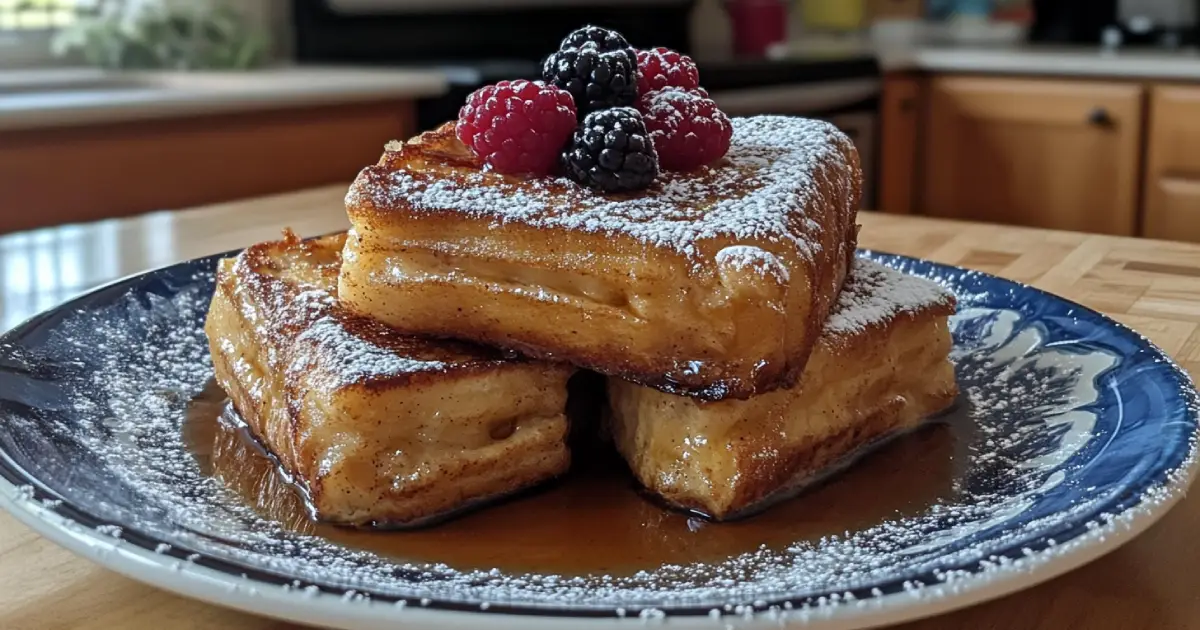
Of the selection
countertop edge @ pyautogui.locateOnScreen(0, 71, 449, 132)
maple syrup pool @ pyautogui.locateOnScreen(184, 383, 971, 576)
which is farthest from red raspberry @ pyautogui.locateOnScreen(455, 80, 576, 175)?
countertop edge @ pyautogui.locateOnScreen(0, 71, 449, 132)

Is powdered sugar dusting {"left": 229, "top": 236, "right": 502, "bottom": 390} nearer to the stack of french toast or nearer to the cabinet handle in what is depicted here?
the stack of french toast

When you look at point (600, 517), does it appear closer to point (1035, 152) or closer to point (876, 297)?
point (876, 297)

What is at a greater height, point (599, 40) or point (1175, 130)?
point (599, 40)

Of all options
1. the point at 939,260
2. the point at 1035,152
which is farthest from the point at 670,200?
the point at 1035,152

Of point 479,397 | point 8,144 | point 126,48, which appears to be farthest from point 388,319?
point 126,48

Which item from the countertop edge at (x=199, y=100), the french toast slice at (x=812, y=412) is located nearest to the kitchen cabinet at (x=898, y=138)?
the countertop edge at (x=199, y=100)

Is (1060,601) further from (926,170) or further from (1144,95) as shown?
(926,170)

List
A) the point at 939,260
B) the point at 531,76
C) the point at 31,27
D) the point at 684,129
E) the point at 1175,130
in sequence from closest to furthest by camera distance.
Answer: the point at 684,129 < the point at 939,260 < the point at 531,76 < the point at 31,27 < the point at 1175,130
